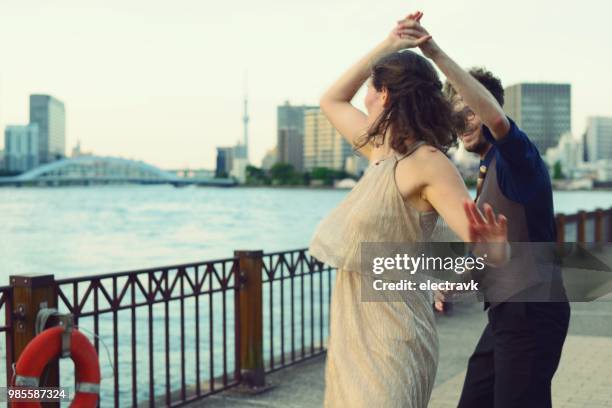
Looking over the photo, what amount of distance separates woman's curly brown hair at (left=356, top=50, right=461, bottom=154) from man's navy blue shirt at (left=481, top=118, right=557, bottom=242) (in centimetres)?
29

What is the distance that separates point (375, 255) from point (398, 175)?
272mm

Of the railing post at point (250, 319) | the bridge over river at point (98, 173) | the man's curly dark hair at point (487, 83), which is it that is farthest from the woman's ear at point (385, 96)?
the bridge over river at point (98, 173)

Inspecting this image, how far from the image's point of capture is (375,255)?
277 cm

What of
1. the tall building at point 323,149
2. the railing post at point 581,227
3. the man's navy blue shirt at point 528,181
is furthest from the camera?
the tall building at point 323,149

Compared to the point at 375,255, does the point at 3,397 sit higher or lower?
lower

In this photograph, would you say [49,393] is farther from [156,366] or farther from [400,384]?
[156,366]

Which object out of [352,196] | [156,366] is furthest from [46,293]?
[156,366]

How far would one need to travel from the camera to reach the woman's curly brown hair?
2.75m

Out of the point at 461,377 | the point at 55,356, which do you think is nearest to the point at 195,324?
the point at 461,377

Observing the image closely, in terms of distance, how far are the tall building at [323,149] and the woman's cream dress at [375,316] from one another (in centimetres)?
16121

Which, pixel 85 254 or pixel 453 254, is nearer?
pixel 453 254

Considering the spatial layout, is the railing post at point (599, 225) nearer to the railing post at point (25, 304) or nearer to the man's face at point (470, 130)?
the railing post at point (25, 304)

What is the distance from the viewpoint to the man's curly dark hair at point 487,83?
3.35m

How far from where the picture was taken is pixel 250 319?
22.8ft
